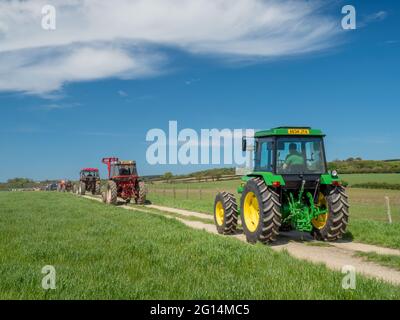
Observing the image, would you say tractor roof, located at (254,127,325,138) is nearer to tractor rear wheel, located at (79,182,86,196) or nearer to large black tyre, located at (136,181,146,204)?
large black tyre, located at (136,181,146,204)

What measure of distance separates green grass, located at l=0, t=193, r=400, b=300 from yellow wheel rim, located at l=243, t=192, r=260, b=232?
1.21m

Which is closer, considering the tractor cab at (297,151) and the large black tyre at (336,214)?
the large black tyre at (336,214)

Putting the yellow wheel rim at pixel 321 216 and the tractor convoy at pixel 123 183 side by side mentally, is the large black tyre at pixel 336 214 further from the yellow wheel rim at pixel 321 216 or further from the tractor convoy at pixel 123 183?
the tractor convoy at pixel 123 183

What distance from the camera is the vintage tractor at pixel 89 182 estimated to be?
40250mm

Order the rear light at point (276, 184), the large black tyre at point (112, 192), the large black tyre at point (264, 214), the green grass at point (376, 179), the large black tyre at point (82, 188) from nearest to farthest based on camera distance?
the large black tyre at point (264, 214), the rear light at point (276, 184), the large black tyre at point (112, 192), the large black tyre at point (82, 188), the green grass at point (376, 179)

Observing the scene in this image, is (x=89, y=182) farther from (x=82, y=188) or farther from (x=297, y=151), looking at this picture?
(x=297, y=151)

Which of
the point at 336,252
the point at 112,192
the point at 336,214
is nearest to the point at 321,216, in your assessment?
the point at 336,214

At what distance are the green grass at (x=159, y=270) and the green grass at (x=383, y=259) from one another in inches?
66.6

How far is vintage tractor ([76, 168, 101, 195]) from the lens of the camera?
4025 cm

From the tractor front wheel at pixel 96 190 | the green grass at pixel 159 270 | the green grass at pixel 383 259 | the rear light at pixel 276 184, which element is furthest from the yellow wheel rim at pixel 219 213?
the tractor front wheel at pixel 96 190

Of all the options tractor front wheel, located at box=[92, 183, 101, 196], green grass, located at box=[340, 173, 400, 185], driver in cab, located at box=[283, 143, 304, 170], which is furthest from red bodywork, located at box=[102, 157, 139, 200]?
green grass, located at box=[340, 173, 400, 185]

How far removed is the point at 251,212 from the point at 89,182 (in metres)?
31.1
